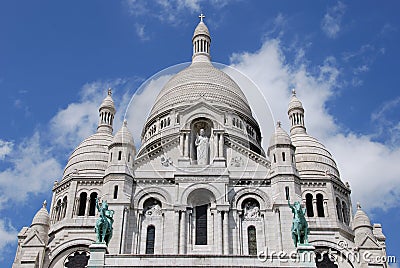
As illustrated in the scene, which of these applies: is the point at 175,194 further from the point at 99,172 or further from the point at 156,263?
the point at 99,172

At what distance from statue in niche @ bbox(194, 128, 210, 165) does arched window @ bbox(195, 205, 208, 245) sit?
289 cm

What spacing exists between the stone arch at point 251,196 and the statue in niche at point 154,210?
4.09m

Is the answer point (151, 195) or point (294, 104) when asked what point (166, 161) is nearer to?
point (151, 195)

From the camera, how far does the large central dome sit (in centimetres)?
4775

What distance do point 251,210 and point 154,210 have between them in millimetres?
5362

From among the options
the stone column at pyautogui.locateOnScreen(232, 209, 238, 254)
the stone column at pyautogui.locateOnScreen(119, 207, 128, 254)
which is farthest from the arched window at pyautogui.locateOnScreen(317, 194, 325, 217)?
the stone column at pyautogui.locateOnScreen(119, 207, 128, 254)

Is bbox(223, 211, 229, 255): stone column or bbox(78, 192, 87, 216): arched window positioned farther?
bbox(78, 192, 87, 216): arched window

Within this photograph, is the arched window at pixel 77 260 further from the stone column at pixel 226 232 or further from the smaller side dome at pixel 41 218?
the stone column at pixel 226 232

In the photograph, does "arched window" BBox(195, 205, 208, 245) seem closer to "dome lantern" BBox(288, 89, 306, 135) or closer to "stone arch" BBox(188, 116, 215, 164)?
"stone arch" BBox(188, 116, 215, 164)

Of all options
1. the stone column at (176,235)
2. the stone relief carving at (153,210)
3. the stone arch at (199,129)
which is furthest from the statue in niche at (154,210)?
the stone arch at (199,129)

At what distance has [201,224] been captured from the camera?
3219cm

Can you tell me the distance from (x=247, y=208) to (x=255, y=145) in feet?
39.1

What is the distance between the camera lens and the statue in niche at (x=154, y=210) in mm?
32500

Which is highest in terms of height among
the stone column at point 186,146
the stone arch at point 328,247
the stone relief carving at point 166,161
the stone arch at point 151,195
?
the stone column at point 186,146
